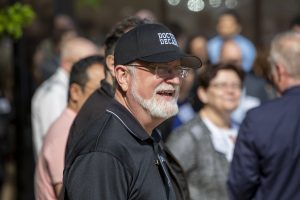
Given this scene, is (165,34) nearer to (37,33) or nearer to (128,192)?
(128,192)

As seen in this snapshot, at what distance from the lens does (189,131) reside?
5.26 metres

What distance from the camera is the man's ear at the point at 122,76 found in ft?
11.4

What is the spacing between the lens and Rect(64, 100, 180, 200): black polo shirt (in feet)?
10.3

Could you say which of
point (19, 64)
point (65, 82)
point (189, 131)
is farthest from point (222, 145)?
point (19, 64)

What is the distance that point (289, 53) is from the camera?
495cm

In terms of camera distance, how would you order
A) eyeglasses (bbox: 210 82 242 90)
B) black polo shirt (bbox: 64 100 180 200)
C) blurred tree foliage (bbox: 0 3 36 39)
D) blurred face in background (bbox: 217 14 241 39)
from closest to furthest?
black polo shirt (bbox: 64 100 180 200), eyeglasses (bbox: 210 82 242 90), blurred tree foliage (bbox: 0 3 36 39), blurred face in background (bbox: 217 14 241 39)

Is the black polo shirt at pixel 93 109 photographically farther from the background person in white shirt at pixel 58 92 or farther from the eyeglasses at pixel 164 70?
the background person in white shirt at pixel 58 92

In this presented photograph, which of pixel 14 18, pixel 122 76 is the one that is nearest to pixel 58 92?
pixel 14 18

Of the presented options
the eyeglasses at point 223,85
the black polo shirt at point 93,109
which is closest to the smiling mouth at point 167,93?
the black polo shirt at point 93,109

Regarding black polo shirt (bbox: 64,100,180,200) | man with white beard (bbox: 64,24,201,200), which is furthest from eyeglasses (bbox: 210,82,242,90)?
black polo shirt (bbox: 64,100,180,200)

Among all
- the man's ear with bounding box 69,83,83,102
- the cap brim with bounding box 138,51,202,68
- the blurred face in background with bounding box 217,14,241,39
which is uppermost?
the cap brim with bounding box 138,51,202,68

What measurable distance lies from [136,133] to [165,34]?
464 millimetres

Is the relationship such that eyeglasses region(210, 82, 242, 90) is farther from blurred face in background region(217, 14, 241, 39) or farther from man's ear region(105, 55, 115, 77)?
blurred face in background region(217, 14, 241, 39)

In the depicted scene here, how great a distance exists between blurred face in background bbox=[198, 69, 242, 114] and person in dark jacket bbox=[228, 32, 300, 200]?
2.06 feet
